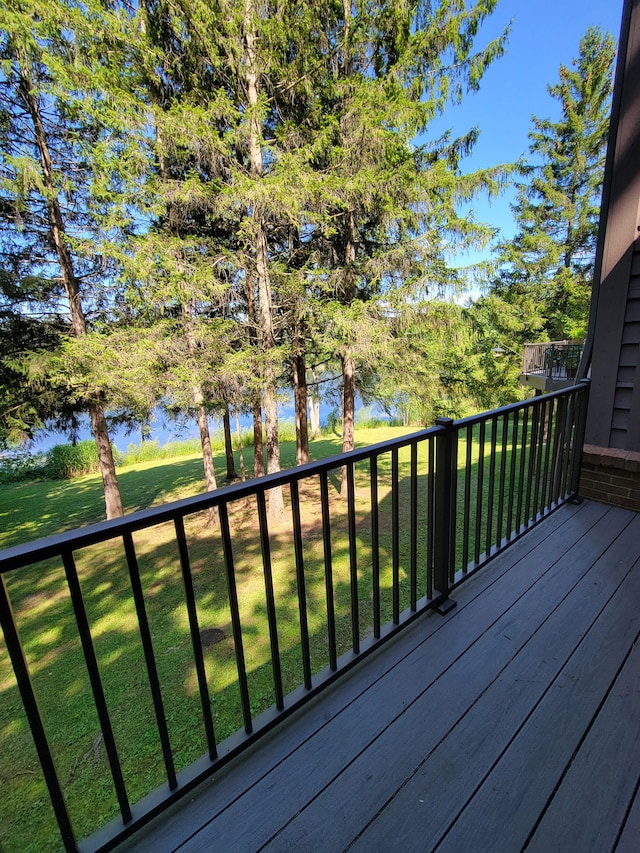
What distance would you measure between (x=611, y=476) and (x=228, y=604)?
3.40 meters

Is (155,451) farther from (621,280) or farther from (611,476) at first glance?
(621,280)

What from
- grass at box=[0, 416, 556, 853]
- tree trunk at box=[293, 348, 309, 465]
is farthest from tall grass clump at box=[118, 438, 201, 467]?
tree trunk at box=[293, 348, 309, 465]

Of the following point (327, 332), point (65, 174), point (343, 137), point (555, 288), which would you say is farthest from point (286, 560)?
point (555, 288)

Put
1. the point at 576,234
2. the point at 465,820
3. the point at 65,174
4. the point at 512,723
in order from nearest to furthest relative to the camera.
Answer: the point at 465,820 → the point at 512,723 → the point at 65,174 → the point at 576,234

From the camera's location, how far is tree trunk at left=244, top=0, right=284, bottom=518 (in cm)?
536

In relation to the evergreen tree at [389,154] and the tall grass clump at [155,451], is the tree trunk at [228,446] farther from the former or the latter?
the tall grass clump at [155,451]

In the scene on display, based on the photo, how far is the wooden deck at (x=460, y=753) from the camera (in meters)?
1.02

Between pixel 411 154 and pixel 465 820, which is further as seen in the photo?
pixel 411 154

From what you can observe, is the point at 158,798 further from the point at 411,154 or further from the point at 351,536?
the point at 411,154

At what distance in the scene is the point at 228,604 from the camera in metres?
3.62

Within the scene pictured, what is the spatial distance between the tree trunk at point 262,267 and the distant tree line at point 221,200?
0.10 ft

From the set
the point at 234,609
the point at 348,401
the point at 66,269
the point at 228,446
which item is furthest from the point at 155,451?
the point at 234,609

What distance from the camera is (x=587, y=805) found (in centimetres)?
105

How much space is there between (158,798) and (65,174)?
26.6 feet
